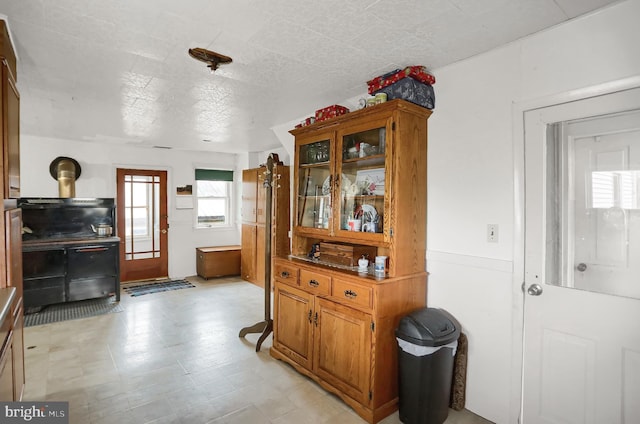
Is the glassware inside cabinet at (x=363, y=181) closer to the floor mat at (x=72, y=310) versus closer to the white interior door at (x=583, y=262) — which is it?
the white interior door at (x=583, y=262)

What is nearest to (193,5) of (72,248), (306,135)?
(306,135)

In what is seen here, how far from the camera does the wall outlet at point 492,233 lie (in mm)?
2230

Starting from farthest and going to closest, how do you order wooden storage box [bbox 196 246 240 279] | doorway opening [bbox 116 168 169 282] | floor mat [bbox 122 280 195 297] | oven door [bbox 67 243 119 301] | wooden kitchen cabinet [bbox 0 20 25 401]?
1. wooden storage box [bbox 196 246 240 279]
2. doorway opening [bbox 116 168 169 282]
3. floor mat [bbox 122 280 195 297]
4. oven door [bbox 67 243 119 301]
5. wooden kitchen cabinet [bbox 0 20 25 401]

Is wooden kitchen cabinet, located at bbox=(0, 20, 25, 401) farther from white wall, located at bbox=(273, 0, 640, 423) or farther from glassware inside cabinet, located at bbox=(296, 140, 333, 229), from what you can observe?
white wall, located at bbox=(273, 0, 640, 423)

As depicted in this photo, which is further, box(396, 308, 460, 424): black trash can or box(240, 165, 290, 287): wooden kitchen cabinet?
box(240, 165, 290, 287): wooden kitchen cabinet

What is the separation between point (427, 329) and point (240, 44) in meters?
2.15

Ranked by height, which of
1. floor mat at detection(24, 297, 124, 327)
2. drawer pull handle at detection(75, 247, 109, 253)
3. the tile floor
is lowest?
the tile floor

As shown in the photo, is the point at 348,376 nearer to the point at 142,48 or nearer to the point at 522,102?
the point at 522,102

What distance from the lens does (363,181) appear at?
275 cm

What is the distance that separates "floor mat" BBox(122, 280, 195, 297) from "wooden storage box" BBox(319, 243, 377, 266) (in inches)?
145

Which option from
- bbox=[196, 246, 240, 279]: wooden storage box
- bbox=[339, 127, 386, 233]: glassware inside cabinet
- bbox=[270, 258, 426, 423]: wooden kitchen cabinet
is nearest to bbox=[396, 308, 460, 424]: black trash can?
bbox=[270, 258, 426, 423]: wooden kitchen cabinet

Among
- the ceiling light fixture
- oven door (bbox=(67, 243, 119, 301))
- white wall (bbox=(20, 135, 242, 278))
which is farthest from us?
white wall (bbox=(20, 135, 242, 278))

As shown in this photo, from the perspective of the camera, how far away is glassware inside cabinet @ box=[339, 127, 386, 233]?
257 cm

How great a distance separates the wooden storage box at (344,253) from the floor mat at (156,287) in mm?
3688
